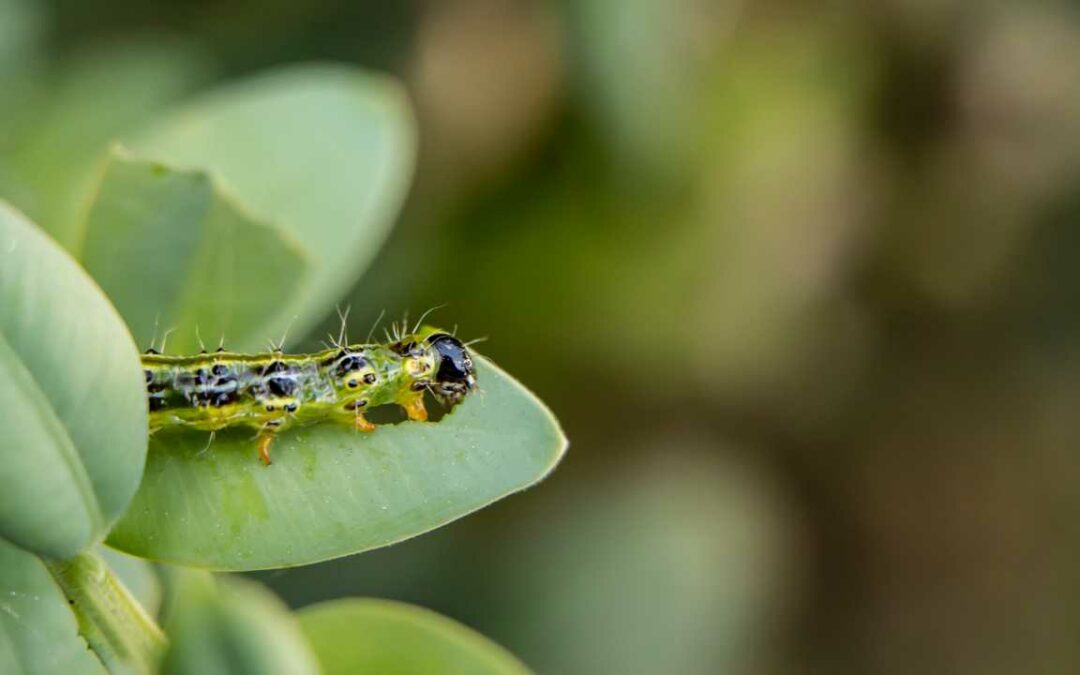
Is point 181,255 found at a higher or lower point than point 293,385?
higher

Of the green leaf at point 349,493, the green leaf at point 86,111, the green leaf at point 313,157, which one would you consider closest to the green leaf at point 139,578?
the green leaf at point 349,493

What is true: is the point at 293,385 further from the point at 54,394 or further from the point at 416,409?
the point at 54,394

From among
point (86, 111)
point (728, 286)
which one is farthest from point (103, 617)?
point (728, 286)

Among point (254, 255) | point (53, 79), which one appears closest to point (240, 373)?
point (254, 255)

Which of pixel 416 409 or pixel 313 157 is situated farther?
pixel 313 157

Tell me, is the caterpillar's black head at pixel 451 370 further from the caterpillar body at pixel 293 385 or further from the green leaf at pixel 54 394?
the green leaf at pixel 54 394

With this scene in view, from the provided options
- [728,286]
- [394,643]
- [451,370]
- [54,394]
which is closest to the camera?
[54,394]
